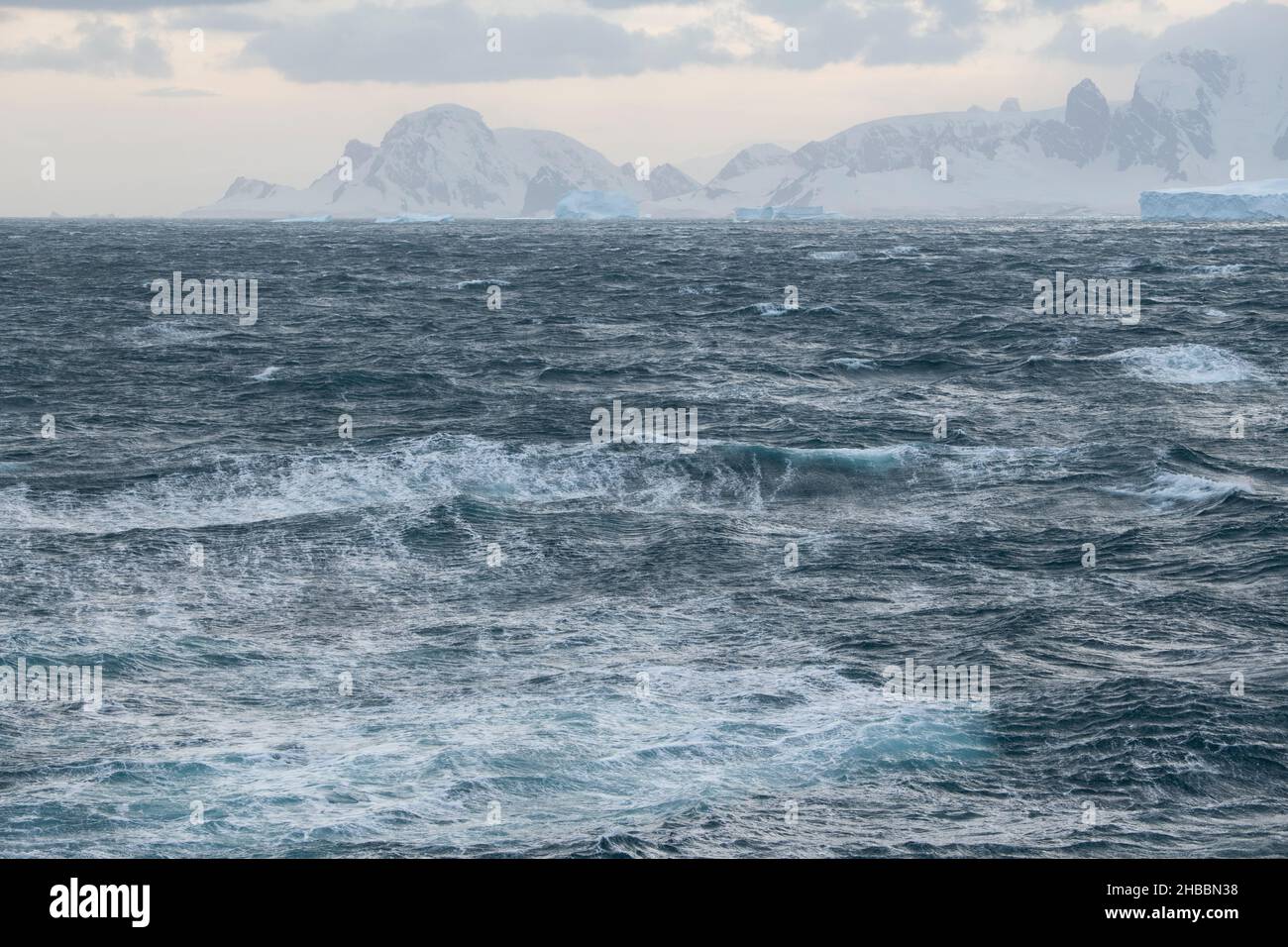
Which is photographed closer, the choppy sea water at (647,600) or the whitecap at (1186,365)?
the choppy sea water at (647,600)

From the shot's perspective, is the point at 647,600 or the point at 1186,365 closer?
the point at 647,600

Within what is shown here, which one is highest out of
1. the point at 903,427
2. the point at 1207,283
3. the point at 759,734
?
the point at 1207,283

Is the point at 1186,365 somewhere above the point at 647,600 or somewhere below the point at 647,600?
above

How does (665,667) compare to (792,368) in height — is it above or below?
below

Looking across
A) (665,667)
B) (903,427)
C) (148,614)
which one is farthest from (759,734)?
(903,427)

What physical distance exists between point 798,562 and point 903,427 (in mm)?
13352

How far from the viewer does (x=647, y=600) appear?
23.4m

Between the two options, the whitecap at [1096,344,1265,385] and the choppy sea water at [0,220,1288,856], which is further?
the whitecap at [1096,344,1265,385]

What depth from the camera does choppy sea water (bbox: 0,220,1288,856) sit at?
15352mm

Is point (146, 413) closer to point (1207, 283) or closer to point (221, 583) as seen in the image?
point (221, 583)

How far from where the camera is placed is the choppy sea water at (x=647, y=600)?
604 inches

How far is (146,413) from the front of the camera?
4050cm

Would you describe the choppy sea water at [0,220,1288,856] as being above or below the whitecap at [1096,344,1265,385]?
below
